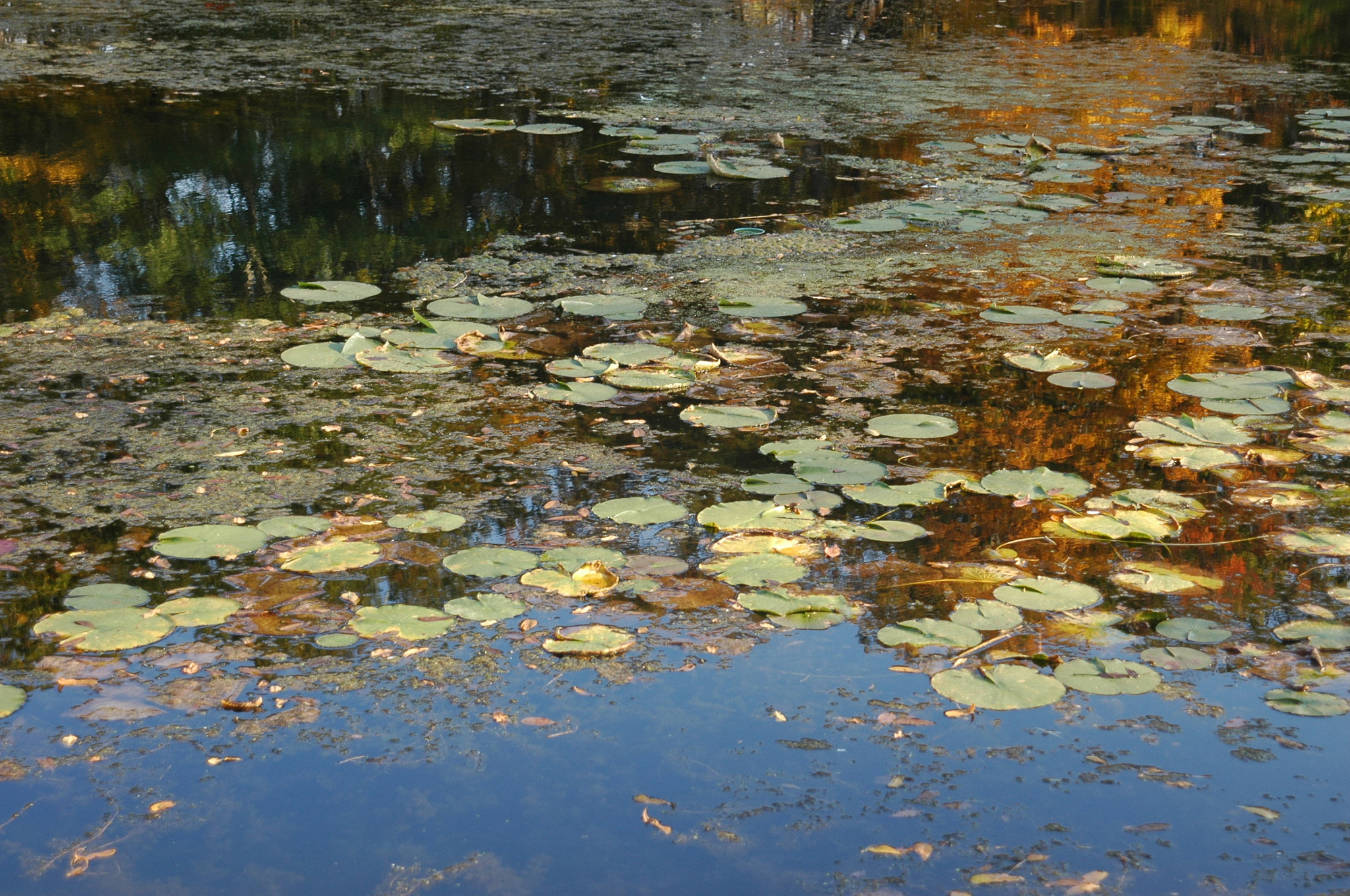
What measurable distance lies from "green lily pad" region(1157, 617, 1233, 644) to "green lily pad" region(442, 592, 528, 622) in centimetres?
114

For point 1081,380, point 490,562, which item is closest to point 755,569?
point 490,562

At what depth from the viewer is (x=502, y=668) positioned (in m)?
1.98

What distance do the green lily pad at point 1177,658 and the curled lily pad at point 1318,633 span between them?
7.0 inches

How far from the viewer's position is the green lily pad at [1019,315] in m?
3.64

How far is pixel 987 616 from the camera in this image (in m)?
2.11

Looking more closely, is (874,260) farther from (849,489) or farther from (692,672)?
(692,672)

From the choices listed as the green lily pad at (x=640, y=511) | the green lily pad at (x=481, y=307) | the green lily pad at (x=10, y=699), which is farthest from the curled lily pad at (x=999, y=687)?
the green lily pad at (x=481, y=307)

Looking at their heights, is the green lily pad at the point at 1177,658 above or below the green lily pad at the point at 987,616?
below

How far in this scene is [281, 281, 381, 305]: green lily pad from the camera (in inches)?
147

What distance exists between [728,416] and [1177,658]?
124cm

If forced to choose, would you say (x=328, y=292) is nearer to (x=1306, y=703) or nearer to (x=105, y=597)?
(x=105, y=597)

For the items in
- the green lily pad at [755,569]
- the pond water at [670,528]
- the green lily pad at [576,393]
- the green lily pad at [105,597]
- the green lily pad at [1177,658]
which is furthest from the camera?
the green lily pad at [576,393]

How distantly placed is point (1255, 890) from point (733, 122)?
5.47m

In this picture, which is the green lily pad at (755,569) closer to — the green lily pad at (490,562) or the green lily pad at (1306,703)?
the green lily pad at (490,562)
